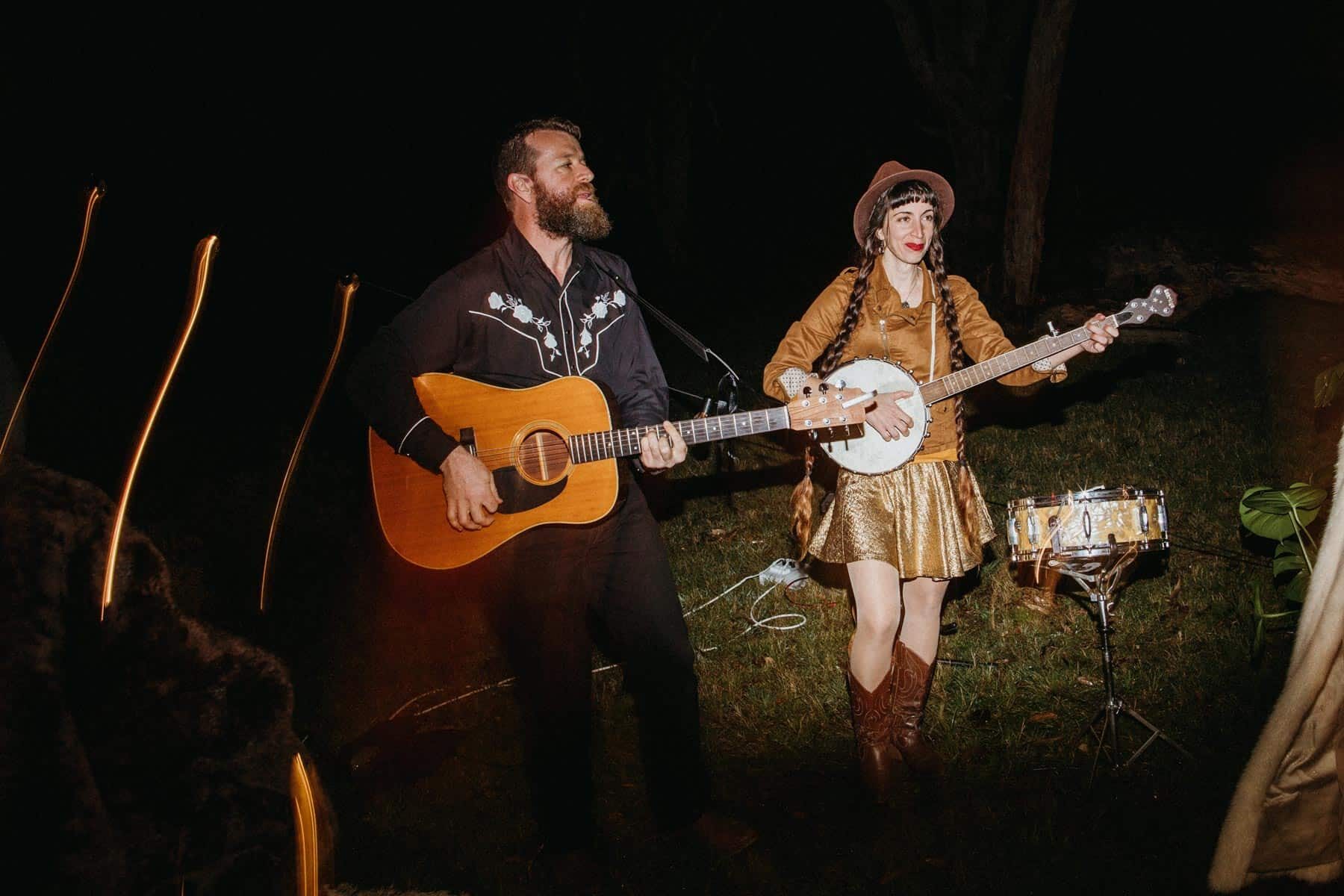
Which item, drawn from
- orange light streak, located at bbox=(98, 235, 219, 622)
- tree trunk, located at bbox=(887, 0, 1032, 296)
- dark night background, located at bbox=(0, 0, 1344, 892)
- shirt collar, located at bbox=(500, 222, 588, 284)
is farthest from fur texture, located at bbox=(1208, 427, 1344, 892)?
tree trunk, located at bbox=(887, 0, 1032, 296)

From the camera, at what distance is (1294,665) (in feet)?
6.93

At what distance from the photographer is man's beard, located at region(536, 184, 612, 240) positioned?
12.3 ft

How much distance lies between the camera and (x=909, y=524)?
158 inches

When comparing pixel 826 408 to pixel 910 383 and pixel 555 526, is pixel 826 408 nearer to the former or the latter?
pixel 910 383

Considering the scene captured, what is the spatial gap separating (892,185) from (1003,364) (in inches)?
40.2

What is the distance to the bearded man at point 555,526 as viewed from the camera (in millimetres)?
3586

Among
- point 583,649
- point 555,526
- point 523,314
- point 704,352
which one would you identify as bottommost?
point 583,649

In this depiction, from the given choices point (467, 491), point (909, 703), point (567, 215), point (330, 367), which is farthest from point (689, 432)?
point (909, 703)

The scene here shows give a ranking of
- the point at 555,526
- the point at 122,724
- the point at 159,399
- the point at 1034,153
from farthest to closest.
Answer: the point at 1034,153 < the point at 555,526 < the point at 159,399 < the point at 122,724

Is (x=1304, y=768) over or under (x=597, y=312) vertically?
under

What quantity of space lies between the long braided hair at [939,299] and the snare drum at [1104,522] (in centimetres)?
33

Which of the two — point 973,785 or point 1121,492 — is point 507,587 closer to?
point 973,785

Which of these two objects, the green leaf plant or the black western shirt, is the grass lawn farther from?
the black western shirt

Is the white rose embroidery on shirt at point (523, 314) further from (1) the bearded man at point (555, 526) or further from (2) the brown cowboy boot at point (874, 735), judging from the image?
(2) the brown cowboy boot at point (874, 735)
